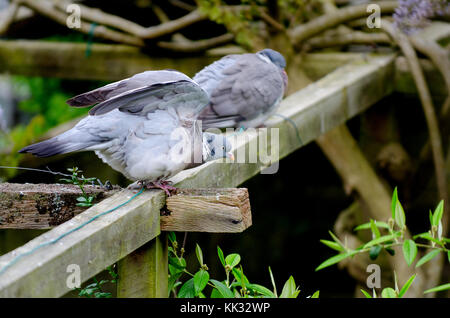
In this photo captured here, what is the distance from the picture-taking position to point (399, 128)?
364cm

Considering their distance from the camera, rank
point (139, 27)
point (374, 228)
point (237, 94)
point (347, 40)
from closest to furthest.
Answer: point (374, 228) < point (237, 94) < point (347, 40) < point (139, 27)

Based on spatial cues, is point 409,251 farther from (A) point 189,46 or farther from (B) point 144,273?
(A) point 189,46

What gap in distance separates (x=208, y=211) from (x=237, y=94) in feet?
3.78

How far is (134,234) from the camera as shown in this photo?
1.50 meters

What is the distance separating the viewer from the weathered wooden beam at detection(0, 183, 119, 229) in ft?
5.37

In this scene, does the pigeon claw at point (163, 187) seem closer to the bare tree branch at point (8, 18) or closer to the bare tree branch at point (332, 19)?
the bare tree branch at point (332, 19)

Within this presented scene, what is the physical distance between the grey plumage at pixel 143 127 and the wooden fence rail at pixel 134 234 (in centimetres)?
11

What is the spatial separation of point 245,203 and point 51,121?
10.7 feet

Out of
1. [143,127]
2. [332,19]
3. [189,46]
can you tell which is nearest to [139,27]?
[189,46]
